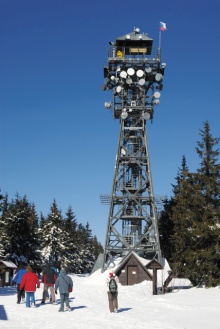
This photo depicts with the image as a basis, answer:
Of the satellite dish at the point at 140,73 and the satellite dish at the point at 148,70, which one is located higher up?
the satellite dish at the point at 148,70

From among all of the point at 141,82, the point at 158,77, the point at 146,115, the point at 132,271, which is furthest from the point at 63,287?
the point at 158,77

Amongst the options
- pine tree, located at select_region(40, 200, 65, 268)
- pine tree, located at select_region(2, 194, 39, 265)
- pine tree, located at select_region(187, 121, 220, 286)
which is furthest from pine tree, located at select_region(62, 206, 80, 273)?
pine tree, located at select_region(187, 121, 220, 286)

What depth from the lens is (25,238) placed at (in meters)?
50.0

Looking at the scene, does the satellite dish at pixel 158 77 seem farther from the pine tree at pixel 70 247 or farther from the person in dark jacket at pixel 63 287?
the person in dark jacket at pixel 63 287

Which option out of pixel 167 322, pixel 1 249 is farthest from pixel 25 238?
pixel 167 322

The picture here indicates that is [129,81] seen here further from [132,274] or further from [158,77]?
[132,274]

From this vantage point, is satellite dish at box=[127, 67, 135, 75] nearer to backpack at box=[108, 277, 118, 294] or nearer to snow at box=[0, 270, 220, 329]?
snow at box=[0, 270, 220, 329]

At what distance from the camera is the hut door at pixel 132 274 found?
42466 mm

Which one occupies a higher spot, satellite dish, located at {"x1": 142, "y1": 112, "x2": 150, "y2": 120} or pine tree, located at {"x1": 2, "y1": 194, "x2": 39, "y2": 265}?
satellite dish, located at {"x1": 142, "y1": 112, "x2": 150, "y2": 120}

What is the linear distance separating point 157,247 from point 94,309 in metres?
27.0

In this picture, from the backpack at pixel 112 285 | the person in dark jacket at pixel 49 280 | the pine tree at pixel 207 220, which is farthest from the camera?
the pine tree at pixel 207 220

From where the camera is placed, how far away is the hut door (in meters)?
42.5

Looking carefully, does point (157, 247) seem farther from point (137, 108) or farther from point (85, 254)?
point (85, 254)

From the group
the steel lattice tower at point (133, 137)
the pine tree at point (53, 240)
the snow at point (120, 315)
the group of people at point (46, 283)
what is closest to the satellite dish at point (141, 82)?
the steel lattice tower at point (133, 137)
